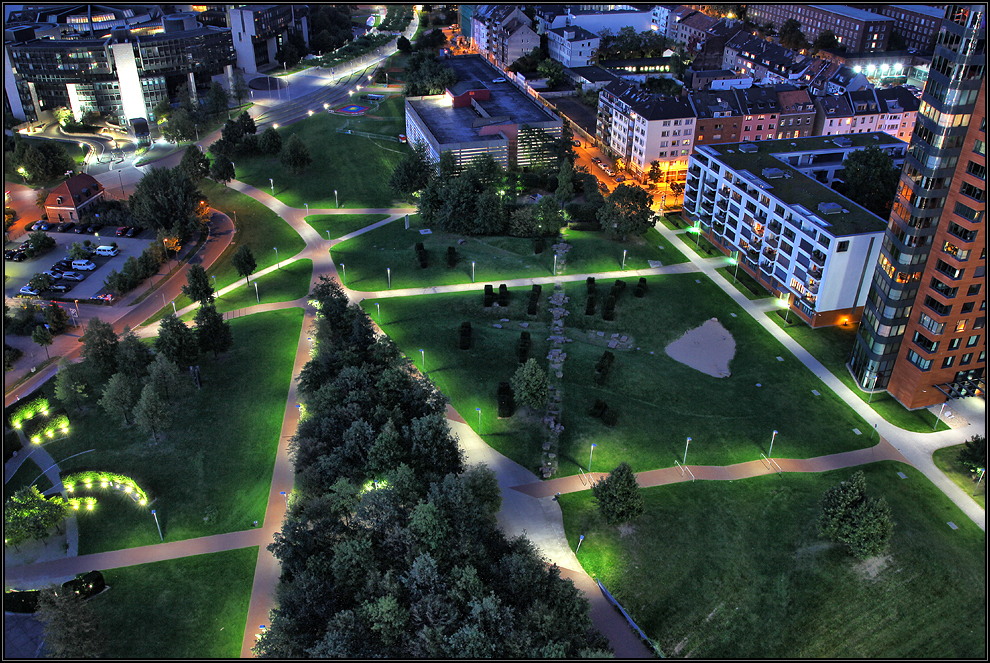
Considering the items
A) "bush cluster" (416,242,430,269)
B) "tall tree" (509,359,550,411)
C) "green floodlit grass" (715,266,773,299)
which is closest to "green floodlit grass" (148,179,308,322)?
"bush cluster" (416,242,430,269)

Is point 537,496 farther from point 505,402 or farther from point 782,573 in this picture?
point 782,573

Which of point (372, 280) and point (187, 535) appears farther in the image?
point (372, 280)

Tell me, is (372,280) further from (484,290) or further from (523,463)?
(523,463)

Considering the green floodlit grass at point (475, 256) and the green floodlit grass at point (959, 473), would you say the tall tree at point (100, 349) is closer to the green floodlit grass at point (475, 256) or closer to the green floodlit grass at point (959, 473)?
the green floodlit grass at point (475, 256)

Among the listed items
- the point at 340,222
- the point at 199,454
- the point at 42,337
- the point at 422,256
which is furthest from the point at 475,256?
the point at 42,337

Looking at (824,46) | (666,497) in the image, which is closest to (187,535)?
(666,497)

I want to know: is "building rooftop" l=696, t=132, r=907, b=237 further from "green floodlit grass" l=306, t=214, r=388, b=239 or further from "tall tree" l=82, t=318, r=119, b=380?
"tall tree" l=82, t=318, r=119, b=380

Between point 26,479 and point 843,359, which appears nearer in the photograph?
point 26,479
